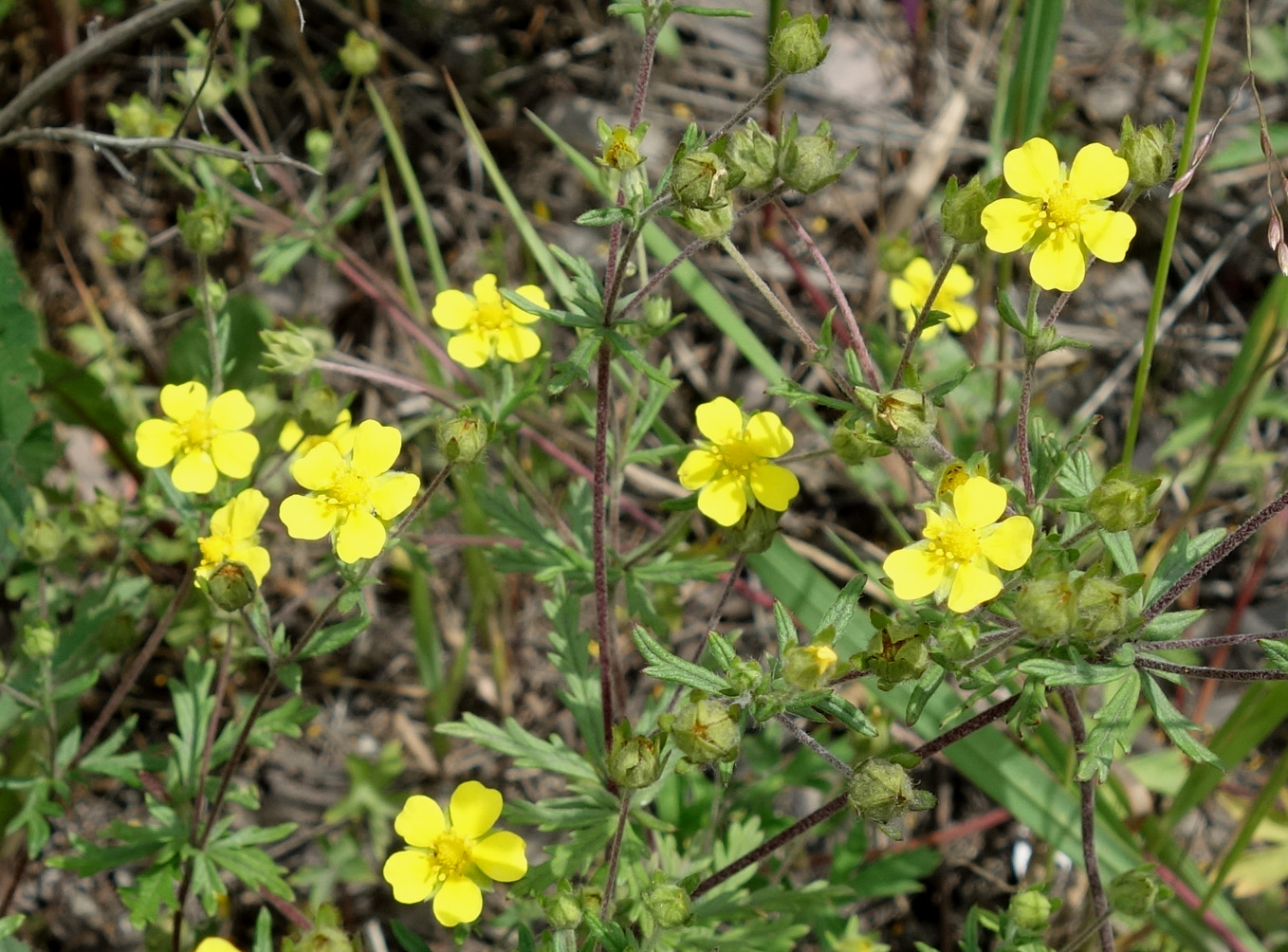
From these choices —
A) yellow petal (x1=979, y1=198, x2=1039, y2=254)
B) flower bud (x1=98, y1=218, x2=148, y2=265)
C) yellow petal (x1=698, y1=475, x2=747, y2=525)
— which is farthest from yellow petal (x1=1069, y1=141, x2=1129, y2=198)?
flower bud (x1=98, y1=218, x2=148, y2=265)

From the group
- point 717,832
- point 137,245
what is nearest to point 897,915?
point 717,832

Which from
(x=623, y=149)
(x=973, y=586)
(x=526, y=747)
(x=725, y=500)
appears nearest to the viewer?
(x=973, y=586)

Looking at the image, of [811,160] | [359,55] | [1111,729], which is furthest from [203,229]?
[1111,729]

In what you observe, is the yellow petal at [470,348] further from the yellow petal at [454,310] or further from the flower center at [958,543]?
the flower center at [958,543]

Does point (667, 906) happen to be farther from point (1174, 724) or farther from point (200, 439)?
point (200, 439)

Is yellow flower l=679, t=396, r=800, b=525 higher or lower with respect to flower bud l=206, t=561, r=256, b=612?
higher

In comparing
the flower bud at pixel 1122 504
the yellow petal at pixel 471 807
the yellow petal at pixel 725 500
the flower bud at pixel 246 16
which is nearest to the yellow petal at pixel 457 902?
the yellow petal at pixel 471 807

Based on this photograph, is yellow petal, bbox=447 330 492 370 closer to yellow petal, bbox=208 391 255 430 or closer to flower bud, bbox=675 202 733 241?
yellow petal, bbox=208 391 255 430
